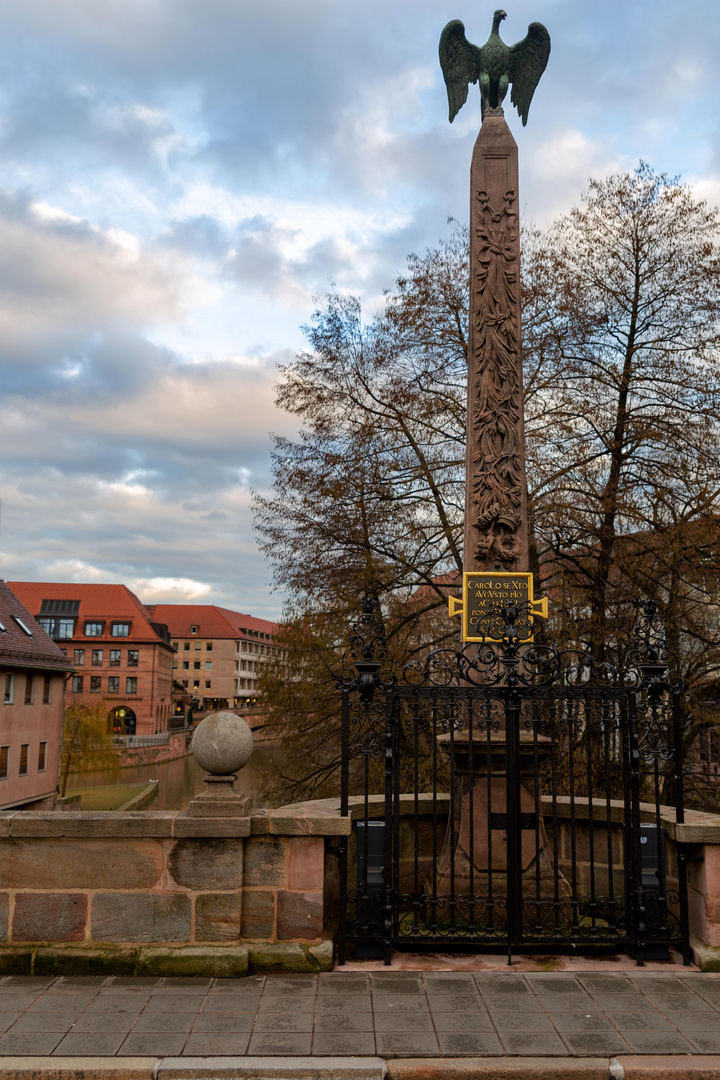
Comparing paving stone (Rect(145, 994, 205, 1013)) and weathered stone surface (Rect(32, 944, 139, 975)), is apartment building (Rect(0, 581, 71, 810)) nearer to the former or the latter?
weathered stone surface (Rect(32, 944, 139, 975))

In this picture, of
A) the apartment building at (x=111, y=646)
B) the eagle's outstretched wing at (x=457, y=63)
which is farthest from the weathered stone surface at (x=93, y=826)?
the apartment building at (x=111, y=646)

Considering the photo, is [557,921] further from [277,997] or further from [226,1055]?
[226,1055]

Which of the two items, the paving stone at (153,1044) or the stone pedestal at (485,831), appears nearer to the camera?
the paving stone at (153,1044)

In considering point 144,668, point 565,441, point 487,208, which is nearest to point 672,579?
point 565,441

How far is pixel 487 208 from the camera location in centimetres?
900

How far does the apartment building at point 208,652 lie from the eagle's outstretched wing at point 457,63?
81823 millimetres

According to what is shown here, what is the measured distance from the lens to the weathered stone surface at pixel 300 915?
5.85 meters

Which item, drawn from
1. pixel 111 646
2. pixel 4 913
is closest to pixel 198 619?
pixel 111 646

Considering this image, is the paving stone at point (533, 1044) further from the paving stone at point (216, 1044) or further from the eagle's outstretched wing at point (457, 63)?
the eagle's outstretched wing at point (457, 63)

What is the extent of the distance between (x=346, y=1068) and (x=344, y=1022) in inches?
21.9

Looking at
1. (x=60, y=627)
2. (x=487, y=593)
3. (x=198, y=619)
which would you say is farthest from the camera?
→ (x=198, y=619)

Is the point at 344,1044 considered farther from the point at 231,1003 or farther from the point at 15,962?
the point at 15,962

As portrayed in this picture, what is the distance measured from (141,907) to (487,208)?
7.35 metres

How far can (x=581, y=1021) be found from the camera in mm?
4902
